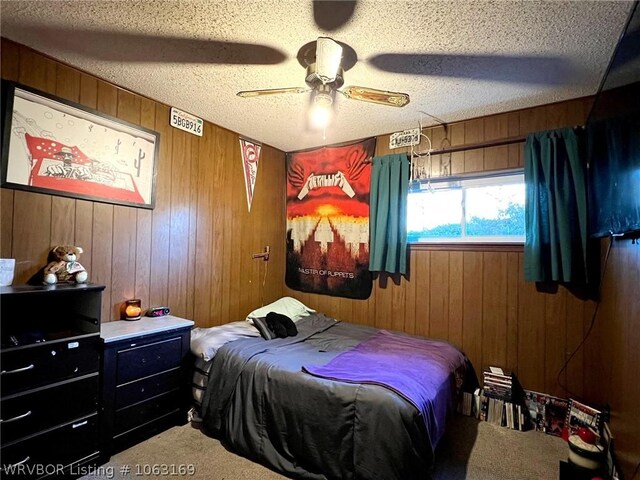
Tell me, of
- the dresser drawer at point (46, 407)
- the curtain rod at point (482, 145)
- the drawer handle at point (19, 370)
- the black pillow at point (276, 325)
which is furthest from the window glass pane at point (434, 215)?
the drawer handle at point (19, 370)

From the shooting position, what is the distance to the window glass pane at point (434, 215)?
2.90 m

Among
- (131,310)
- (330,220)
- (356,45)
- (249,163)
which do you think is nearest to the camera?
(356,45)

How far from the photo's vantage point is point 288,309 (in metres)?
3.24

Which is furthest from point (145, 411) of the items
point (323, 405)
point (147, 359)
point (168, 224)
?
point (168, 224)

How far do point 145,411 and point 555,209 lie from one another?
3364 millimetres

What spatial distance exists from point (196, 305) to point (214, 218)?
868mm

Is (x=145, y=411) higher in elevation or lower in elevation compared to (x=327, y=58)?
lower

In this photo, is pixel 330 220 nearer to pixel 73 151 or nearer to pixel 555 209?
pixel 555 209

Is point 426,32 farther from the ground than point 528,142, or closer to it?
farther from the ground

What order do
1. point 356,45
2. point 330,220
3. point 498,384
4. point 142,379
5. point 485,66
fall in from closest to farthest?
point 356,45 < point 485,66 < point 142,379 < point 498,384 < point 330,220

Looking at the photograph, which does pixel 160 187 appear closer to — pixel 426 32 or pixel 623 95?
pixel 426 32

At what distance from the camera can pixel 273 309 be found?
3137 millimetres

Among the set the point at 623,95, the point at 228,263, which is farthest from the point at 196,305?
the point at 623,95

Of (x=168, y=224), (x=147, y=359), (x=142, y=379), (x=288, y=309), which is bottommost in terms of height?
(x=142, y=379)
